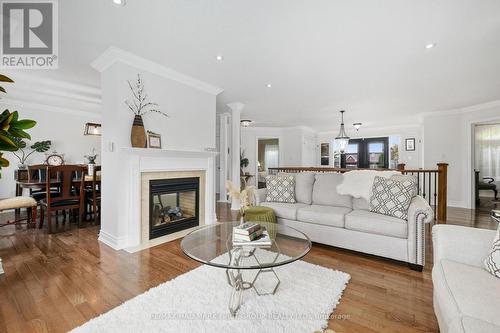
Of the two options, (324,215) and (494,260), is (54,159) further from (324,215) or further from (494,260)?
(494,260)

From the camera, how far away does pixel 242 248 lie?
1827 millimetres

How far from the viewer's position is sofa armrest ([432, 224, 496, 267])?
1.48 metres

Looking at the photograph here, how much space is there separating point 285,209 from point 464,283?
7.02 feet

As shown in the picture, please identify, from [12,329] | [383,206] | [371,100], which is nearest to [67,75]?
[12,329]

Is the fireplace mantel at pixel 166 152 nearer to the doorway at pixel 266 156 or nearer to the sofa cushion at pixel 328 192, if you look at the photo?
the sofa cushion at pixel 328 192

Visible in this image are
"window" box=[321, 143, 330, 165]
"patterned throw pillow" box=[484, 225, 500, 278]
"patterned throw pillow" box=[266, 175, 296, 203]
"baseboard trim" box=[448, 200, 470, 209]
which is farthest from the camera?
"window" box=[321, 143, 330, 165]

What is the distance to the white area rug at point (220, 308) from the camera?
4.97ft

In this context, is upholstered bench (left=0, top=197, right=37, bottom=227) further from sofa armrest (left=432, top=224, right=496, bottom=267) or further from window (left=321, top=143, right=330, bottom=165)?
Answer: window (left=321, top=143, right=330, bottom=165)

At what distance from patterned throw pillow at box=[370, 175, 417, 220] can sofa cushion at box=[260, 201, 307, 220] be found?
98 cm

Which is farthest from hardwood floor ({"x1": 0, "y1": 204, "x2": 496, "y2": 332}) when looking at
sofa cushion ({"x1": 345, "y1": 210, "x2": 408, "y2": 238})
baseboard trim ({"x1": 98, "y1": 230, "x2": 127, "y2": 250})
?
sofa cushion ({"x1": 345, "y1": 210, "x2": 408, "y2": 238})

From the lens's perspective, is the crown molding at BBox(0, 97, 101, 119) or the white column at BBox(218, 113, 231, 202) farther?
the white column at BBox(218, 113, 231, 202)

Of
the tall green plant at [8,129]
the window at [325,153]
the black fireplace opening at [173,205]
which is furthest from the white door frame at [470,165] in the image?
the tall green plant at [8,129]

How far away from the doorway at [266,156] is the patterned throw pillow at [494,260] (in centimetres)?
740

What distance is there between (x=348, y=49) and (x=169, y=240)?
3.44 m
